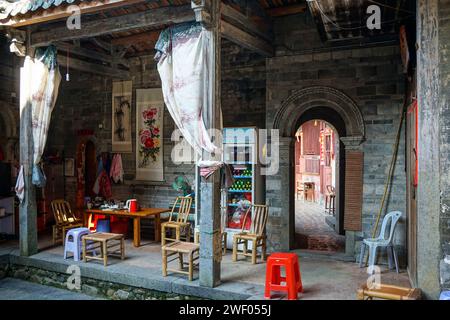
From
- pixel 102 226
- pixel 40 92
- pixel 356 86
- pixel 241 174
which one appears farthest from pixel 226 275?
pixel 40 92

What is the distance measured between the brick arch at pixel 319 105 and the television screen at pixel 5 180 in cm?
610

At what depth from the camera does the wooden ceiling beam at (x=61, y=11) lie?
548 centimetres

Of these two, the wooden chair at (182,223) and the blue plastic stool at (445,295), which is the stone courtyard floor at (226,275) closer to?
the wooden chair at (182,223)

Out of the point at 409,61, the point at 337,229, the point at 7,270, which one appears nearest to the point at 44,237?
the point at 7,270

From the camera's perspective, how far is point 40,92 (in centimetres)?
694

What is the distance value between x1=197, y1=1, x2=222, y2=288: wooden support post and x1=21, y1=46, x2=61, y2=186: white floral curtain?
3.29 m

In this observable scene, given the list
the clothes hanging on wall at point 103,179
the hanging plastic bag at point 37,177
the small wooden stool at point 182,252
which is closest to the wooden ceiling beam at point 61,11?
the hanging plastic bag at point 37,177

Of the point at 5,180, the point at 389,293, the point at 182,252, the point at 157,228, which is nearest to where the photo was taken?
the point at 389,293

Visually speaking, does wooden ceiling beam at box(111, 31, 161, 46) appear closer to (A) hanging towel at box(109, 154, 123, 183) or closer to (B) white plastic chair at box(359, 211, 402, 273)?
(A) hanging towel at box(109, 154, 123, 183)

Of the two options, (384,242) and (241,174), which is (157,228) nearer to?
(241,174)

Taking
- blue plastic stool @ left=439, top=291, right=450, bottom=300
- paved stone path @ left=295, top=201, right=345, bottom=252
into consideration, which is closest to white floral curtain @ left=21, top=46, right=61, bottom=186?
paved stone path @ left=295, top=201, right=345, bottom=252

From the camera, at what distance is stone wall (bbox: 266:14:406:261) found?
6523 millimetres

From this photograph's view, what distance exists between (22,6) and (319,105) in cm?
518
